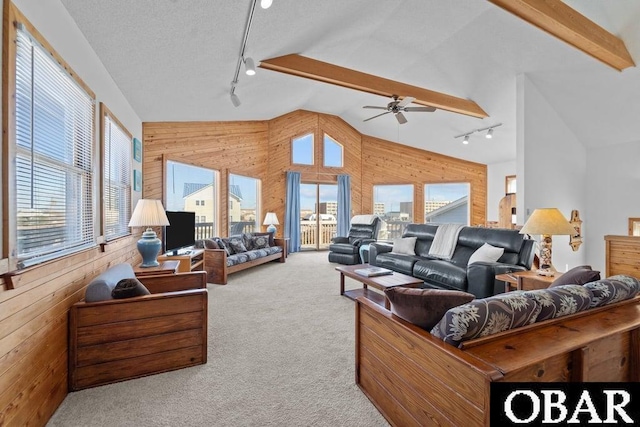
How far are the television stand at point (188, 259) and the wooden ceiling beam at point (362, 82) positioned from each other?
110 inches

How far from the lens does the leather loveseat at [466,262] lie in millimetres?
3205

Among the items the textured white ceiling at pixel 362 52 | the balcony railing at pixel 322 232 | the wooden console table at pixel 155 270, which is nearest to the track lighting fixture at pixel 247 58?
the textured white ceiling at pixel 362 52

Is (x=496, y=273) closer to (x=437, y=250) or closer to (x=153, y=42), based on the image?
(x=437, y=250)

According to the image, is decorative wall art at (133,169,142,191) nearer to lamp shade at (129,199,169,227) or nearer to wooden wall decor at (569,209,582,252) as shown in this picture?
lamp shade at (129,199,169,227)

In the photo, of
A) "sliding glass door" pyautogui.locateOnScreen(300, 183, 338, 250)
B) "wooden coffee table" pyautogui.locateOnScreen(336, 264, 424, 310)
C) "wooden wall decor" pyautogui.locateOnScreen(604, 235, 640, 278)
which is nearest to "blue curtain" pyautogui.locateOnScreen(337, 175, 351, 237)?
"sliding glass door" pyautogui.locateOnScreen(300, 183, 338, 250)

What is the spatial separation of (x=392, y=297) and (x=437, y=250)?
127 inches

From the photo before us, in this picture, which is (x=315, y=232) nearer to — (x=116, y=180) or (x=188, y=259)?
(x=188, y=259)

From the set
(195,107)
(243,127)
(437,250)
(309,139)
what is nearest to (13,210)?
(195,107)

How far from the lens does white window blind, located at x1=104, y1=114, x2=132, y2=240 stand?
2.77 m

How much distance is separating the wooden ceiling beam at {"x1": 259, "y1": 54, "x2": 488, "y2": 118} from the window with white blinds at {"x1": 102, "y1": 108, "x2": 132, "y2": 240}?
6.76 feet

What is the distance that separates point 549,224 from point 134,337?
11.2 ft

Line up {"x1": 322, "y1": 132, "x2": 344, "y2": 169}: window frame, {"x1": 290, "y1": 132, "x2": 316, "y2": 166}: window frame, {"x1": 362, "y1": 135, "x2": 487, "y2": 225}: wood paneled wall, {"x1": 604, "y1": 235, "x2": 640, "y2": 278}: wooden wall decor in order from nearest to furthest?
{"x1": 604, "y1": 235, "x2": 640, "y2": 278}: wooden wall decor
{"x1": 290, "y1": 132, "x2": 316, "y2": 166}: window frame
{"x1": 322, "y1": 132, "x2": 344, "y2": 169}: window frame
{"x1": 362, "y1": 135, "x2": 487, "y2": 225}: wood paneled wall

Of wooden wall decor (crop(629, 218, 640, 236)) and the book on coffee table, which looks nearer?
the book on coffee table

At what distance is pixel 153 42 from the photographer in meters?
2.62
